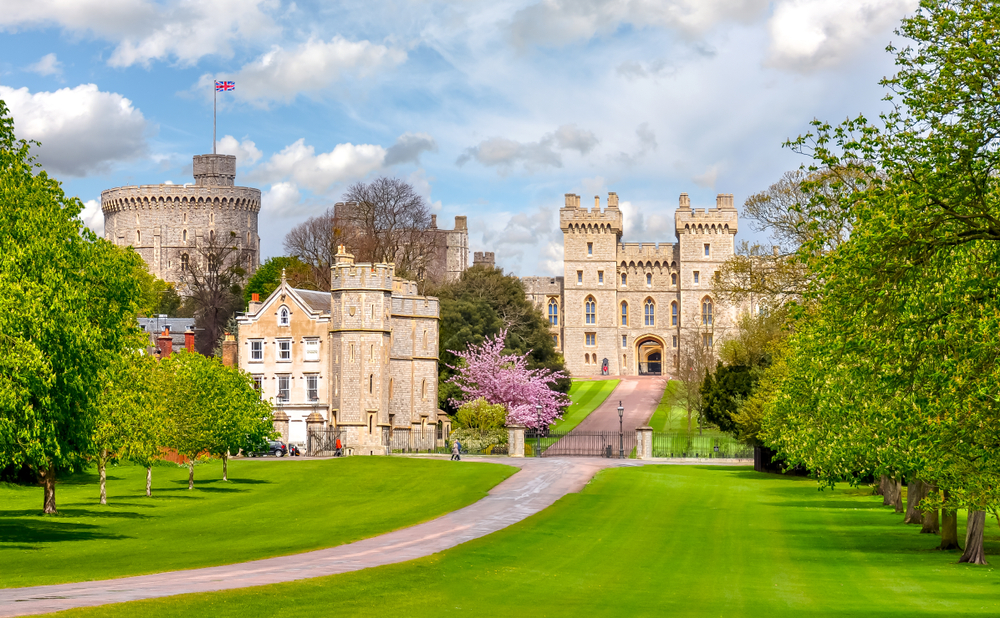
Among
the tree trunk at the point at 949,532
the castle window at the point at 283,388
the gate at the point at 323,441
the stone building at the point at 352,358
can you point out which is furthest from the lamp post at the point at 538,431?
the tree trunk at the point at 949,532

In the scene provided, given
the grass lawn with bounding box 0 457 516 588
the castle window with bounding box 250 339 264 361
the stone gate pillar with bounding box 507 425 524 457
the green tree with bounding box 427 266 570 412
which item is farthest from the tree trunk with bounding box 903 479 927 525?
the castle window with bounding box 250 339 264 361

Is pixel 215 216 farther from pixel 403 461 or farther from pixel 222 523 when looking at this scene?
pixel 222 523

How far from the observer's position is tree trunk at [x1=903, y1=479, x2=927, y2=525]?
27953 millimetres

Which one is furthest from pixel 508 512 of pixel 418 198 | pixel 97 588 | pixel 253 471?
pixel 418 198

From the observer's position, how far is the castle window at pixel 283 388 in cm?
6191

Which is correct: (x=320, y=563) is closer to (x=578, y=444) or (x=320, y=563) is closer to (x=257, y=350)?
(x=578, y=444)

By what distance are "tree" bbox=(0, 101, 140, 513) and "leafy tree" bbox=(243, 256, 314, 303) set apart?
178 ft

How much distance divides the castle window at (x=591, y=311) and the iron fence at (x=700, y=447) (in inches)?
2002

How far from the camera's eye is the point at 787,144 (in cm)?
1588

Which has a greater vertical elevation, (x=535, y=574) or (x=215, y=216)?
(x=215, y=216)

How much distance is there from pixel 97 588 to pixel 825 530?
18336mm

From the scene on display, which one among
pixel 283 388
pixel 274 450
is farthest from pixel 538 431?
pixel 274 450

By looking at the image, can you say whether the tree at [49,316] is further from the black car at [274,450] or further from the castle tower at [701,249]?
the castle tower at [701,249]

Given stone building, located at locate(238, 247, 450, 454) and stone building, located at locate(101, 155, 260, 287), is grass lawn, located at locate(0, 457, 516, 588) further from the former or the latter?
stone building, located at locate(101, 155, 260, 287)
